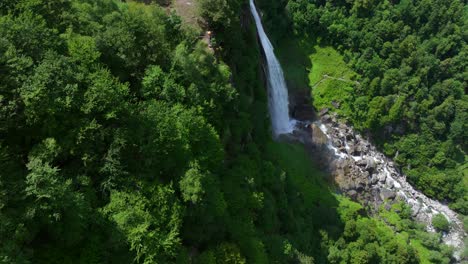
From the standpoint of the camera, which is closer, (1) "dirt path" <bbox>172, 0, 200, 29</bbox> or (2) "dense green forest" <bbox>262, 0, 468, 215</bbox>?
(1) "dirt path" <bbox>172, 0, 200, 29</bbox>

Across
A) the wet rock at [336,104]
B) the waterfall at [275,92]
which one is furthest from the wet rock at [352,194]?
Answer: the wet rock at [336,104]

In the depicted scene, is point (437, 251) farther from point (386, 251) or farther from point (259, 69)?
point (259, 69)

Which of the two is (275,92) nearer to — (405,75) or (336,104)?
(336,104)

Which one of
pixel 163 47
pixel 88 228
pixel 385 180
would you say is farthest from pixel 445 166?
pixel 88 228

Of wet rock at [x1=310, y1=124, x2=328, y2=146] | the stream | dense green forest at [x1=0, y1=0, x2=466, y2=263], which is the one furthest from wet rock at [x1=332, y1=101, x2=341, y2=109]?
dense green forest at [x1=0, y1=0, x2=466, y2=263]

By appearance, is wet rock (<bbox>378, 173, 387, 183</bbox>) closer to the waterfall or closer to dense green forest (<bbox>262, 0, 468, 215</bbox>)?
dense green forest (<bbox>262, 0, 468, 215</bbox>)

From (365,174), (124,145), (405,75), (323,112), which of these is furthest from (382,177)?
(124,145)

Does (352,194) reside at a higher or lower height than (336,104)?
lower
